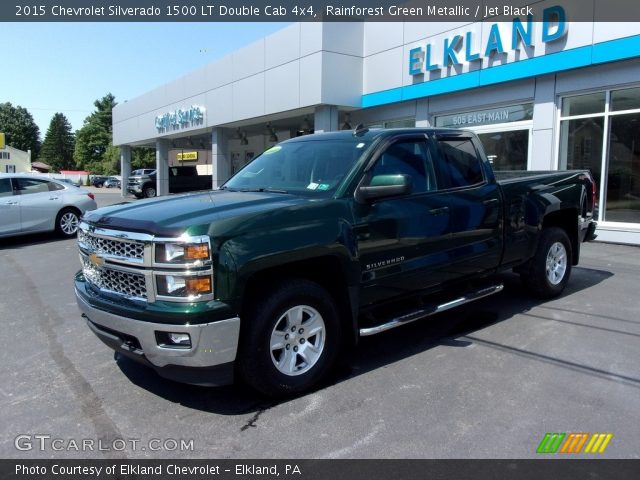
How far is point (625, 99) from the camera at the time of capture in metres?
10.6

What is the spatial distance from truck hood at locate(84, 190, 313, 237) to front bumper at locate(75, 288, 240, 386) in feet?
2.01

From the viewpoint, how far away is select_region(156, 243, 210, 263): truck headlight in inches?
129

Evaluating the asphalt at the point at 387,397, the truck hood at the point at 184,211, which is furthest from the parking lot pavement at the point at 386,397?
the truck hood at the point at 184,211

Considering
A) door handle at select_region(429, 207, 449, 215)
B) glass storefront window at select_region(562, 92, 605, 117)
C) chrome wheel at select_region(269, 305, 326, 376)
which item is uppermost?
glass storefront window at select_region(562, 92, 605, 117)

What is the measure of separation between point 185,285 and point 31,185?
10.8 meters

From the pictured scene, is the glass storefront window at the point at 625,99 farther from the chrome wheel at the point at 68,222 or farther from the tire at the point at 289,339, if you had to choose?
the chrome wheel at the point at 68,222

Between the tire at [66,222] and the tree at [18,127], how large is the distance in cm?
11386

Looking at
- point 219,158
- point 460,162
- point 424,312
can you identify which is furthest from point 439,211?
point 219,158

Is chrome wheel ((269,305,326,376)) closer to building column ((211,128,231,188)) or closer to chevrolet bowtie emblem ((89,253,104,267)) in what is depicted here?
chevrolet bowtie emblem ((89,253,104,267))

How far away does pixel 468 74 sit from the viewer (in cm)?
Answer: 1302

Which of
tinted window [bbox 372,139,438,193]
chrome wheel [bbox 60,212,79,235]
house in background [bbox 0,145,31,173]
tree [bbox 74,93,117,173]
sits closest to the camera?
tinted window [bbox 372,139,438,193]

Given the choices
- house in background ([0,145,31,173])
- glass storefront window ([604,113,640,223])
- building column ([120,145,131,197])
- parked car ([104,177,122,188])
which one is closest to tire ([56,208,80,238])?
glass storefront window ([604,113,640,223])

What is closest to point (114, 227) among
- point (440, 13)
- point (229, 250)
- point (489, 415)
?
point (229, 250)

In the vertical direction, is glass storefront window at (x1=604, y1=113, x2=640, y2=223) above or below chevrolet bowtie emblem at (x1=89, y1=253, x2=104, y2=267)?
above
